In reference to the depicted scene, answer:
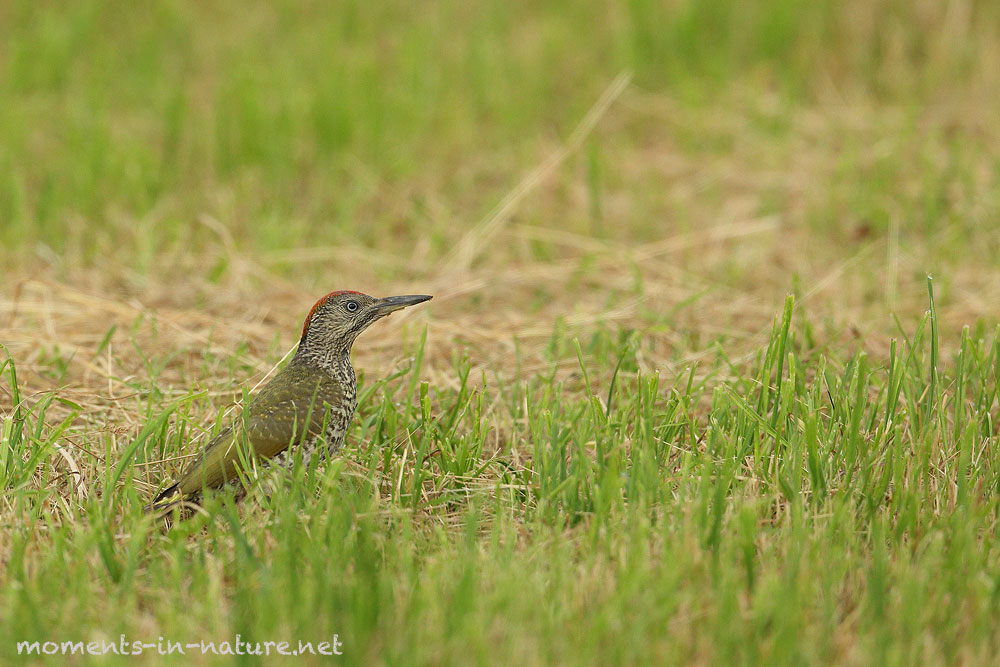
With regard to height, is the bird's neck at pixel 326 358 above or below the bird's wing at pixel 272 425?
above

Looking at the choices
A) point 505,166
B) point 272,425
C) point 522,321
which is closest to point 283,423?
point 272,425

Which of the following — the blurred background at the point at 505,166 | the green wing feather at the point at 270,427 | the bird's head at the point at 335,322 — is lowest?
the green wing feather at the point at 270,427

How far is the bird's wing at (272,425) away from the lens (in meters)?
3.75

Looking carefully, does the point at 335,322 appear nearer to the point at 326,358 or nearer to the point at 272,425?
the point at 326,358

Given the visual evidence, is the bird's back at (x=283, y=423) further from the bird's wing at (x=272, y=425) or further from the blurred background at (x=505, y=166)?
the blurred background at (x=505, y=166)

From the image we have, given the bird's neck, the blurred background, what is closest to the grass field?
the blurred background

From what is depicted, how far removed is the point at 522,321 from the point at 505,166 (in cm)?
274

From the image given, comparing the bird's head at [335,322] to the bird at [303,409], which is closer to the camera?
the bird at [303,409]

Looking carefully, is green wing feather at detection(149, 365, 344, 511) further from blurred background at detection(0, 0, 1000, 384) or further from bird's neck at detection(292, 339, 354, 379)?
blurred background at detection(0, 0, 1000, 384)

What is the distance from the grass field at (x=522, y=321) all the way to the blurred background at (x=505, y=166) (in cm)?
3

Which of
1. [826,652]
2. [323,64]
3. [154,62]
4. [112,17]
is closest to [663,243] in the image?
[323,64]

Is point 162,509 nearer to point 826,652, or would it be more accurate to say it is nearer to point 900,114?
point 826,652

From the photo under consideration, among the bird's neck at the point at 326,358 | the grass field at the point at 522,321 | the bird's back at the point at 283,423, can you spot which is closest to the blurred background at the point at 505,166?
the grass field at the point at 522,321

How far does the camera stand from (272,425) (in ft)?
12.8
